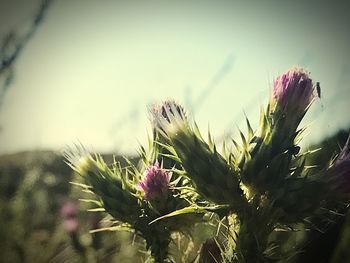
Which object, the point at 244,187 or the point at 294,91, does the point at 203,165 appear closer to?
the point at 244,187

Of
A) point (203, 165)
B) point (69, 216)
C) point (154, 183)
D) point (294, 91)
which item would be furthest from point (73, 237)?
point (294, 91)

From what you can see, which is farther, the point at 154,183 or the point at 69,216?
the point at 69,216

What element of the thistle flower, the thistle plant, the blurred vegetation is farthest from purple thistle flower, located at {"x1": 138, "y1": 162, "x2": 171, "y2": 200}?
the blurred vegetation

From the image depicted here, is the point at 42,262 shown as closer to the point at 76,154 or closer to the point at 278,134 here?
the point at 76,154

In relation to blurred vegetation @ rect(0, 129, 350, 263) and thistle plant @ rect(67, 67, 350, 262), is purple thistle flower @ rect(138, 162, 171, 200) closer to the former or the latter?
thistle plant @ rect(67, 67, 350, 262)

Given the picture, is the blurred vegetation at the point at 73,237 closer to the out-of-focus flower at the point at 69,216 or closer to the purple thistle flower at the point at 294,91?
the out-of-focus flower at the point at 69,216

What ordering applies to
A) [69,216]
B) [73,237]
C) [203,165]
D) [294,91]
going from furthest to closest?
[69,216]
[73,237]
[294,91]
[203,165]

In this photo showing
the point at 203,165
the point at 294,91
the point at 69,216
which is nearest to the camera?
the point at 203,165

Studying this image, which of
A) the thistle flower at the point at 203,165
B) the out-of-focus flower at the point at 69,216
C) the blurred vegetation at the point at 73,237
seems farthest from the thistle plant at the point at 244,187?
the out-of-focus flower at the point at 69,216
